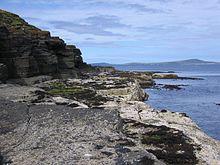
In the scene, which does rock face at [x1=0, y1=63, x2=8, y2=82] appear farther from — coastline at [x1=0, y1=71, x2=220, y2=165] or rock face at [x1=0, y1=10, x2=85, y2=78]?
coastline at [x1=0, y1=71, x2=220, y2=165]

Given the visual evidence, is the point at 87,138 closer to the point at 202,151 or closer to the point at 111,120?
the point at 111,120

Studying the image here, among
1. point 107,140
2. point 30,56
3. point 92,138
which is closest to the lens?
point 107,140

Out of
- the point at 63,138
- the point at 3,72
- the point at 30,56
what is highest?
the point at 30,56

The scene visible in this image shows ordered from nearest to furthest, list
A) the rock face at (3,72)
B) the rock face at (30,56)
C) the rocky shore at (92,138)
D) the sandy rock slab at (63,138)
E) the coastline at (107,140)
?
the sandy rock slab at (63,138) → the rocky shore at (92,138) → the coastline at (107,140) → the rock face at (3,72) → the rock face at (30,56)

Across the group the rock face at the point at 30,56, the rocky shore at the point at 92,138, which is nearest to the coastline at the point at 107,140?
the rocky shore at the point at 92,138

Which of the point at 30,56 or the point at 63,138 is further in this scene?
the point at 30,56

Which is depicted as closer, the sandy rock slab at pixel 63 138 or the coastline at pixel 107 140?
the sandy rock slab at pixel 63 138

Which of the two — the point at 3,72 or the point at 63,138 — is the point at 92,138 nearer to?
the point at 63,138

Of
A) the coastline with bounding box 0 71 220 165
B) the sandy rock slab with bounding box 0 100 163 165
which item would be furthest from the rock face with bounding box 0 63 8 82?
the sandy rock slab with bounding box 0 100 163 165

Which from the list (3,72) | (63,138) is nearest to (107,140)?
(63,138)

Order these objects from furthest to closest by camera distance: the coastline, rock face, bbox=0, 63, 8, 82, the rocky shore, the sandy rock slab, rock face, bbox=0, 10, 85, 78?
rock face, bbox=0, 10, 85, 78, rock face, bbox=0, 63, 8, 82, the coastline, the rocky shore, the sandy rock slab

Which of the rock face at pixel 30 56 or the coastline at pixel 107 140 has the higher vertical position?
the rock face at pixel 30 56

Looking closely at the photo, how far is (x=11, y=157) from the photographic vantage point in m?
17.8

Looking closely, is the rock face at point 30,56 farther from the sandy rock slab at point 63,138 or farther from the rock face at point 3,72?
the sandy rock slab at point 63,138
